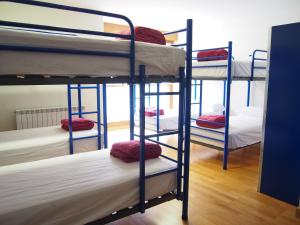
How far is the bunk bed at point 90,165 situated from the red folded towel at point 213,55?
179 cm

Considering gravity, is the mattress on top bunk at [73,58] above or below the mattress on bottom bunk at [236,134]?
above

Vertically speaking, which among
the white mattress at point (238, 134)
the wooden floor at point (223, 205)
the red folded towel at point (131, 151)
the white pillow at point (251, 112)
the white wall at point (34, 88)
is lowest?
the wooden floor at point (223, 205)

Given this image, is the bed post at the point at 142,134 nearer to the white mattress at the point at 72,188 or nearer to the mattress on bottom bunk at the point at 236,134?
the white mattress at the point at 72,188

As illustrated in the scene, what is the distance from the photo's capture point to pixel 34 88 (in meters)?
4.69

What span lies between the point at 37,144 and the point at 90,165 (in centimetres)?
121

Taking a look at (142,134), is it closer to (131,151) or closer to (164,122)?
Result: (131,151)

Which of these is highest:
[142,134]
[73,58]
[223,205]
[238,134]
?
[73,58]

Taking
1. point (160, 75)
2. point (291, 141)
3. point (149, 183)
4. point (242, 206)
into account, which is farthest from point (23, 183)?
point (291, 141)

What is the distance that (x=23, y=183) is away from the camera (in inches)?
72.0

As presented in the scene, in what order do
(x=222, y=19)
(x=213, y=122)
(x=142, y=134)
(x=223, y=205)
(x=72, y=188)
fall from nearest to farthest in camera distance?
(x=72, y=188) → (x=142, y=134) → (x=223, y=205) → (x=213, y=122) → (x=222, y=19)

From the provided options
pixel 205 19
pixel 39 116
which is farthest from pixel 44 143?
pixel 205 19

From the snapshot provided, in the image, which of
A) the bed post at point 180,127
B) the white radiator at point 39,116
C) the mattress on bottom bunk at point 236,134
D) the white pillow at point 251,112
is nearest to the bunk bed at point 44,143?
the white radiator at point 39,116

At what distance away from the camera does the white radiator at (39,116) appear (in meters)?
4.47

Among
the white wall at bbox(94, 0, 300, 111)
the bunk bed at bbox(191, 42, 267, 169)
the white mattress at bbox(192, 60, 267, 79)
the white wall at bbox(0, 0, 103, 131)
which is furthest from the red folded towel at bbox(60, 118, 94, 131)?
the white wall at bbox(94, 0, 300, 111)
